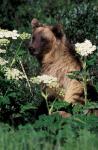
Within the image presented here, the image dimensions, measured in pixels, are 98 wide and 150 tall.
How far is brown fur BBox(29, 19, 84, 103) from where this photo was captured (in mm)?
10805

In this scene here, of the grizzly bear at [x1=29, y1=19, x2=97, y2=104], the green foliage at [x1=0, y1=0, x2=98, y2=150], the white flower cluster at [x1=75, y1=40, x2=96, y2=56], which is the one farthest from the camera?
the grizzly bear at [x1=29, y1=19, x2=97, y2=104]

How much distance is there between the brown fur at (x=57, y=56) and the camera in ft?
35.4

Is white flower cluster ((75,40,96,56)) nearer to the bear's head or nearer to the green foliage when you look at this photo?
the green foliage

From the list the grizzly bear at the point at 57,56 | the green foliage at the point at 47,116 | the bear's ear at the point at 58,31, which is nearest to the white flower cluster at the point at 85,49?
the green foliage at the point at 47,116

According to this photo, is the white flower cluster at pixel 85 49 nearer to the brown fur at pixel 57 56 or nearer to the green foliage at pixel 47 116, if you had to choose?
the green foliage at pixel 47 116

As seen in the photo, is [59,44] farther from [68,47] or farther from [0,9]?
[0,9]

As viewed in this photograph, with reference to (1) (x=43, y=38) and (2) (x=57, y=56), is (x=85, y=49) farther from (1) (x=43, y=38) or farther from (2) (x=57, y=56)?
(1) (x=43, y=38)

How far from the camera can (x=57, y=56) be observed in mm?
11570

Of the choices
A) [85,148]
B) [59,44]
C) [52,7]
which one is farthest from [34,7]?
[85,148]

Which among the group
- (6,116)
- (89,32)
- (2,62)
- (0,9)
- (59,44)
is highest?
(0,9)

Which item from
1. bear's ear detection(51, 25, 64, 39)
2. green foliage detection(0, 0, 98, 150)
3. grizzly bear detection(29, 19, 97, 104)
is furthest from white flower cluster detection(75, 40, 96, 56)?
bear's ear detection(51, 25, 64, 39)

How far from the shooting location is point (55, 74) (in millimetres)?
11273

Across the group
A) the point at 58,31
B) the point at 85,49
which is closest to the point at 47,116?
the point at 85,49

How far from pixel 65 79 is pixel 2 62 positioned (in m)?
2.09
